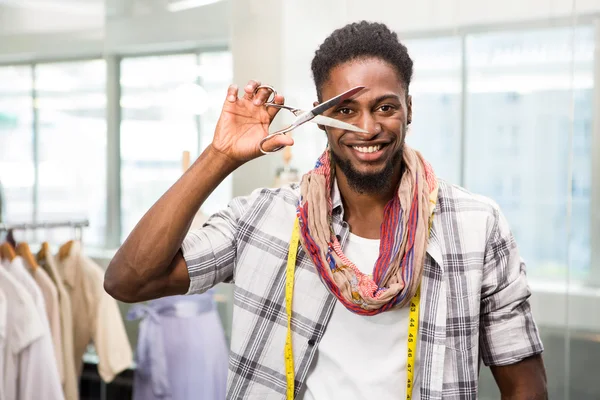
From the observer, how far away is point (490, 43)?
303 centimetres

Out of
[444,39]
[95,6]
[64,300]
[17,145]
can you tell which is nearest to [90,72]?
[95,6]

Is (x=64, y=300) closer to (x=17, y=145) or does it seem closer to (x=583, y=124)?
(x=17, y=145)

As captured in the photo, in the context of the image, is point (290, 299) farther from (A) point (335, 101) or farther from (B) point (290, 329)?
(A) point (335, 101)

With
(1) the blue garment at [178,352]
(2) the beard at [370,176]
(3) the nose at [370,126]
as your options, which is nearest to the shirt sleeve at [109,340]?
(1) the blue garment at [178,352]

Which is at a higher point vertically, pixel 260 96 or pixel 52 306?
pixel 260 96

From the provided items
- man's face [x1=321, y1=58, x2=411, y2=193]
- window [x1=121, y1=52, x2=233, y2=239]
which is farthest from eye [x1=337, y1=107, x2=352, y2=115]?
window [x1=121, y1=52, x2=233, y2=239]

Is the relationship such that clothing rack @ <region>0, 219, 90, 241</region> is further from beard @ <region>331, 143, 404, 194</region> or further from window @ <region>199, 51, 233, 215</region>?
beard @ <region>331, 143, 404, 194</region>

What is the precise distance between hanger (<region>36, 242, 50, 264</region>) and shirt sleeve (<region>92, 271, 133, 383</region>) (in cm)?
25

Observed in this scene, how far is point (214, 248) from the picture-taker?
4.75 ft

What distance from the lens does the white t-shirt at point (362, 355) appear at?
1.36m

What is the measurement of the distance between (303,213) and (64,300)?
1591 millimetres

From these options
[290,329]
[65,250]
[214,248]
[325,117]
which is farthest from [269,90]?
[65,250]

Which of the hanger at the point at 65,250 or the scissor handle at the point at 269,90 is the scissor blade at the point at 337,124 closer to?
the scissor handle at the point at 269,90

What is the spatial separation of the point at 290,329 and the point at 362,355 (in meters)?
0.16
